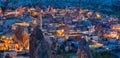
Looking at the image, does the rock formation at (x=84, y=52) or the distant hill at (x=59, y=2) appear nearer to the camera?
the rock formation at (x=84, y=52)

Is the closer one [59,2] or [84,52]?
[84,52]

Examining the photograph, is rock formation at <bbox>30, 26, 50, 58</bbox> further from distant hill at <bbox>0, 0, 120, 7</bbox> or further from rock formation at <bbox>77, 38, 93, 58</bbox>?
distant hill at <bbox>0, 0, 120, 7</bbox>

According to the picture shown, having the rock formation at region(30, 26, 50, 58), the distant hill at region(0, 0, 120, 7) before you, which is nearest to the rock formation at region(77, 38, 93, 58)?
the rock formation at region(30, 26, 50, 58)

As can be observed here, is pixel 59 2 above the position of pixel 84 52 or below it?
below

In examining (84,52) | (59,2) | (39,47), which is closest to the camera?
(84,52)

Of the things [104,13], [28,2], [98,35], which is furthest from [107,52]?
[28,2]

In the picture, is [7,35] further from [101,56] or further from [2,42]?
[101,56]

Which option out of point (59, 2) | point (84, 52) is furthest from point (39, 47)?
point (59, 2)

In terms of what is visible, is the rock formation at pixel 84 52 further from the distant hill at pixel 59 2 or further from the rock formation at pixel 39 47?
the distant hill at pixel 59 2

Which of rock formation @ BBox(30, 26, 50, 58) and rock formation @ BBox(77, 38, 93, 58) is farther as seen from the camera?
rock formation @ BBox(30, 26, 50, 58)

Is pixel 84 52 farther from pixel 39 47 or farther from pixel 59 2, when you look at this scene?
pixel 59 2

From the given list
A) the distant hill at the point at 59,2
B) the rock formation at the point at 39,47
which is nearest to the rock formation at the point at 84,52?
the rock formation at the point at 39,47
